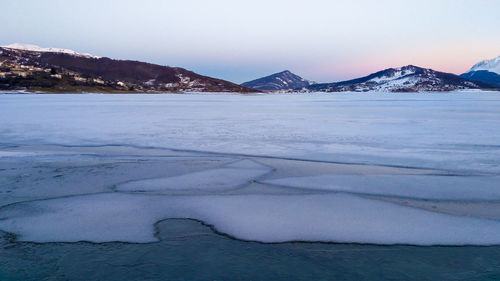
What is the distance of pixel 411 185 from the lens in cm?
730

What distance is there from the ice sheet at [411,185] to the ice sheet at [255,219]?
65 centimetres

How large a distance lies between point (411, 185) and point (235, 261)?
4.40m

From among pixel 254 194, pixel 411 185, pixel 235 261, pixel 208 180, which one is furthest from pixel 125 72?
pixel 235 261

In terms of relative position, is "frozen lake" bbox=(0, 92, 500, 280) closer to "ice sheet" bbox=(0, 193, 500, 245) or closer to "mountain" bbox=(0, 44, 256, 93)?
"ice sheet" bbox=(0, 193, 500, 245)

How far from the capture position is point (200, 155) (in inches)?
413

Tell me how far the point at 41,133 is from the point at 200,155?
320 inches

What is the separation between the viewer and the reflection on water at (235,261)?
158 inches

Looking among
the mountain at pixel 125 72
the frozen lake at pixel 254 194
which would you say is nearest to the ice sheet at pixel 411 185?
the frozen lake at pixel 254 194

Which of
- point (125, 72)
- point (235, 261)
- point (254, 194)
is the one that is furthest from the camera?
point (125, 72)

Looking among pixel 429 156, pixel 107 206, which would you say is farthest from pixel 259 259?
pixel 429 156

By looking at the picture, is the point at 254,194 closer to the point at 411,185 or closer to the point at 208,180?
the point at 208,180

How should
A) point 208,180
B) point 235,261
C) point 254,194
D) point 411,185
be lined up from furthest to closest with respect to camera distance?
point 208,180
point 411,185
point 254,194
point 235,261

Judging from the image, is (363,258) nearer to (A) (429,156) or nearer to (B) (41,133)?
(A) (429,156)

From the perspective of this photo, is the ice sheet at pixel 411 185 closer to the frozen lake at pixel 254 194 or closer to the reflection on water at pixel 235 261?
the frozen lake at pixel 254 194
